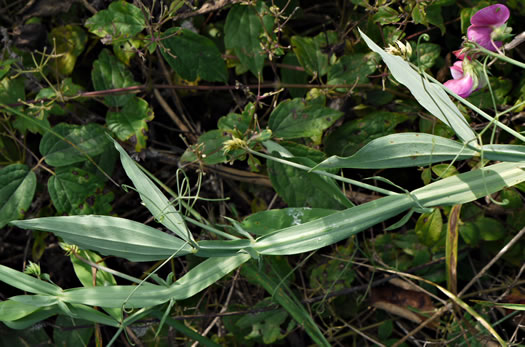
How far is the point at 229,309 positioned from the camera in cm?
145

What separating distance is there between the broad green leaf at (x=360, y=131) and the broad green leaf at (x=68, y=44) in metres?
0.81

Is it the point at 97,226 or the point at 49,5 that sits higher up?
the point at 49,5

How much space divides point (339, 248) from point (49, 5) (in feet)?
3.80

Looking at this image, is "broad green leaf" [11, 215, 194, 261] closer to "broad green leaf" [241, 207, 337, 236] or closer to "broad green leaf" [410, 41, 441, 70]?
"broad green leaf" [241, 207, 337, 236]

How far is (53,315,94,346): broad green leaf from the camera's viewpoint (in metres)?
1.37

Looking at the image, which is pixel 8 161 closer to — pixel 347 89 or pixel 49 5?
pixel 49 5

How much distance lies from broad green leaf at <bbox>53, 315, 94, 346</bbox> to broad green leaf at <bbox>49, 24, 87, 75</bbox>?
74 cm

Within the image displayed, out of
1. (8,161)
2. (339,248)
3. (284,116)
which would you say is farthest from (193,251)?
(8,161)

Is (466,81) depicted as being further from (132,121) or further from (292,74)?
(132,121)

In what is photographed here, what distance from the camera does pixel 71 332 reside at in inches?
54.8

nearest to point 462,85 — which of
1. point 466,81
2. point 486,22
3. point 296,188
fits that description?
point 466,81

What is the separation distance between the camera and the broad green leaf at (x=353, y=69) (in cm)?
131

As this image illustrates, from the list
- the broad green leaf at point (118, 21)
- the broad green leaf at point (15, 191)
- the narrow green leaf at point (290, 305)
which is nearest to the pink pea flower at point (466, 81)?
the narrow green leaf at point (290, 305)

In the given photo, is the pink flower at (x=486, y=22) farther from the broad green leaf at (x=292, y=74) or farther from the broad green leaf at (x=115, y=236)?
the broad green leaf at (x=115, y=236)
